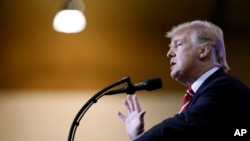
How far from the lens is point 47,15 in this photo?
2.65m

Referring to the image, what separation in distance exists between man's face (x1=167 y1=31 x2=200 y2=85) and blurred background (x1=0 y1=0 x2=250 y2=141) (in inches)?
29.9

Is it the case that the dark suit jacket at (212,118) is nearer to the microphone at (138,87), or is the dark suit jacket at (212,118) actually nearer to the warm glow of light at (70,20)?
the microphone at (138,87)

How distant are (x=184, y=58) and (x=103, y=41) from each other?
0.93 meters

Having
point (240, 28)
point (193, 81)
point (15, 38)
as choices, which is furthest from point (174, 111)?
point (15, 38)

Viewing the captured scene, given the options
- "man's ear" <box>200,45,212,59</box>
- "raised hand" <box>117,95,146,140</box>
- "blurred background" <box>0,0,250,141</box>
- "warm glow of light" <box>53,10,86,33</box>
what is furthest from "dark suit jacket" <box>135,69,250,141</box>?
"blurred background" <box>0,0,250,141</box>

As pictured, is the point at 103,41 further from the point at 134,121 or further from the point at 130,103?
the point at 134,121

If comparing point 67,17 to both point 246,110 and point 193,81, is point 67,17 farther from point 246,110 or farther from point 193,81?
point 246,110

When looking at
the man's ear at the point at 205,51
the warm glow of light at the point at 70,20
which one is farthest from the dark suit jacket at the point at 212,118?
the warm glow of light at the point at 70,20

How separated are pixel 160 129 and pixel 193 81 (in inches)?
17.3

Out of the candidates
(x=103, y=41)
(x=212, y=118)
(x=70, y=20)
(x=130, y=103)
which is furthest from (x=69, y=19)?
(x=212, y=118)

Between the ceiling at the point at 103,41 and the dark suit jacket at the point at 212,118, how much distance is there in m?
1.13

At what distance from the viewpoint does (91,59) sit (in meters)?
2.65

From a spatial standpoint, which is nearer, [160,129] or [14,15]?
[160,129]

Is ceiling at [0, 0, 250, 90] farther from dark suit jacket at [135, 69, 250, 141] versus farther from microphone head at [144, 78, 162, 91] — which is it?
dark suit jacket at [135, 69, 250, 141]
